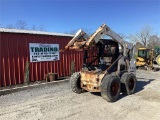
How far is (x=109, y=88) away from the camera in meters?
6.32

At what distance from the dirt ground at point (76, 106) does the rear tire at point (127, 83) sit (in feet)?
0.89

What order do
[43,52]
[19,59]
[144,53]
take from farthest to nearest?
[144,53]
[43,52]
[19,59]

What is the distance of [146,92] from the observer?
25.9 ft

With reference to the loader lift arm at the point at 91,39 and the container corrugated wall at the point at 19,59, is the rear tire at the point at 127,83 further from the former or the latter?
the container corrugated wall at the point at 19,59

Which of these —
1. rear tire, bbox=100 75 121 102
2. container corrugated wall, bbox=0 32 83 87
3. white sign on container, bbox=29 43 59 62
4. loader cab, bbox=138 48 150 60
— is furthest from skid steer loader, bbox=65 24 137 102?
loader cab, bbox=138 48 150 60

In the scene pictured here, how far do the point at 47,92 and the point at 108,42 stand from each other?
360 centimetres

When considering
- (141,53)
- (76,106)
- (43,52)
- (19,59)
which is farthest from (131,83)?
(141,53)

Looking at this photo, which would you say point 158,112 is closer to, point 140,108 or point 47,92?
point 140,108

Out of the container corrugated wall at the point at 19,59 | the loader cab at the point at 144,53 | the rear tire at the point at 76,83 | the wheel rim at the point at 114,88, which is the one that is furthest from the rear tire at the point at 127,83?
the loader cab at the point at 144,53

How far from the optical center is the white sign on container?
10.4 metres

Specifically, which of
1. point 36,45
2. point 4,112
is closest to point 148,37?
point 36,45

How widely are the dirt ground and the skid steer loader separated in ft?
1.27

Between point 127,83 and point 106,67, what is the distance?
1.08 metres

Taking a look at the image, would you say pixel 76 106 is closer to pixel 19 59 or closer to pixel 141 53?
pixel 19 59
